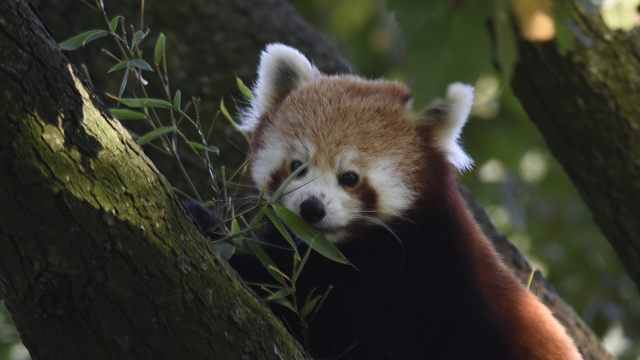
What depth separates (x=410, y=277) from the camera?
2.42m

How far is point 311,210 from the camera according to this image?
2309 mm

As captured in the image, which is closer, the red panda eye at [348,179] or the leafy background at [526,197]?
the red panda eye at [348,179]

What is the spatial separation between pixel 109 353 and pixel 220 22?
→ 264cm

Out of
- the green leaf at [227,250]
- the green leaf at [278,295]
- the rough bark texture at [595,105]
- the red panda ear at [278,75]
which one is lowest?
the green leaf at [278,295]

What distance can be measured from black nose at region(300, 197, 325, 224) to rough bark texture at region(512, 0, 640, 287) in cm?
146

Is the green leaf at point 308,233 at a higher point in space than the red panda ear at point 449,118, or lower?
lower

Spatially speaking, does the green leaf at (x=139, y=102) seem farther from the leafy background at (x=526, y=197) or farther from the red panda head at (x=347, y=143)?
the leafy background at (x=526, y=197)

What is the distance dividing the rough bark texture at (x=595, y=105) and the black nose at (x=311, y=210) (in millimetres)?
1457

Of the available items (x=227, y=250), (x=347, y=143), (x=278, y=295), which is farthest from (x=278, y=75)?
(x=278, y=295)

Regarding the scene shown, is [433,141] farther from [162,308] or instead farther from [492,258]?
[162,308]

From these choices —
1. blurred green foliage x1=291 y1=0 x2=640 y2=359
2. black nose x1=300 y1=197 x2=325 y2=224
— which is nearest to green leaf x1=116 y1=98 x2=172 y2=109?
black nose x1=300 y1=197 x2=325 y2=224

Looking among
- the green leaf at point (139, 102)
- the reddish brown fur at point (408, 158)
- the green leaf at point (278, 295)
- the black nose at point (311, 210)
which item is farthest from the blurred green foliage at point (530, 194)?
the green leaf at point (278, 295)

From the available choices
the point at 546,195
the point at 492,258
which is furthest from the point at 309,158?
the point at 546,195

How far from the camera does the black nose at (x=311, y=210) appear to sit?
7.57 feet
